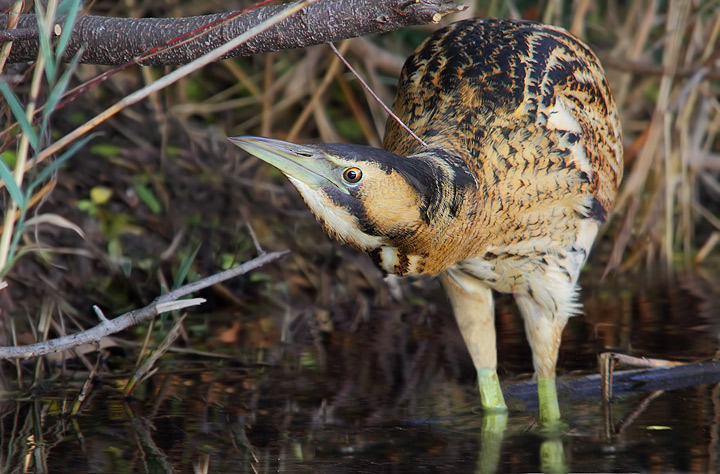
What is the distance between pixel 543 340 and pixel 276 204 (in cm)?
253

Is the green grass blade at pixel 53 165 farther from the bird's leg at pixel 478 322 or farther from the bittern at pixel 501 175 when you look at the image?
the bird's leg at pixel 478 322

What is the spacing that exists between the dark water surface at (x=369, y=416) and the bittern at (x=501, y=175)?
329 millimetres

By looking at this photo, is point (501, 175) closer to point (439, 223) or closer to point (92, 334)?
point (439, 223)

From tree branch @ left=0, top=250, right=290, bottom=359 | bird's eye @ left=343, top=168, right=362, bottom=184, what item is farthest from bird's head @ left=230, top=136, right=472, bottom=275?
tree branch @ left=0, top=250, right=290, bottom=359

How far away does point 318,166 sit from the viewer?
2.92 meters

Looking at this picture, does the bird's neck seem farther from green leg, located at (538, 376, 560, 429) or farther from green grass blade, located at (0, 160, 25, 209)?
green grass blade, located at (0, 160, 25, 209)

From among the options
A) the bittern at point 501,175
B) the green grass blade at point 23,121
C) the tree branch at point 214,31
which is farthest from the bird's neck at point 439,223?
the green grass blade at point 23,121

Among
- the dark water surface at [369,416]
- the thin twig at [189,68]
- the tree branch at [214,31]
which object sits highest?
the tree branch at [214,31]

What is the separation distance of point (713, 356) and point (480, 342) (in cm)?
108

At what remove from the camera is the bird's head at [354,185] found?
2.91 m

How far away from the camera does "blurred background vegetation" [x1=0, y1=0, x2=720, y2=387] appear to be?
5.28m

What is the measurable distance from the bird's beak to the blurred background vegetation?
196cm

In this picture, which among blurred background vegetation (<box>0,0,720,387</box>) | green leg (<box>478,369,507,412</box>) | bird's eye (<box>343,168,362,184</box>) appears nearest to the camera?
bird's eye (<box>343,168,362,184</box>)

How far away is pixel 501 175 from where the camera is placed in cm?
372
